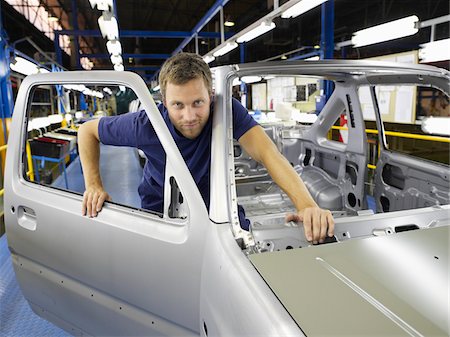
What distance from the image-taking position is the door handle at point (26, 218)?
185cm

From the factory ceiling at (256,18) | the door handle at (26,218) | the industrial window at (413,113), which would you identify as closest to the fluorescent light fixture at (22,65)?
the door handle at (26,218)

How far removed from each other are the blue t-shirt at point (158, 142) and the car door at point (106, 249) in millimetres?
226

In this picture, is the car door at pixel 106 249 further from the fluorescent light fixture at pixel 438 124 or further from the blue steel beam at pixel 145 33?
the blue steel beam at pixel 145 33

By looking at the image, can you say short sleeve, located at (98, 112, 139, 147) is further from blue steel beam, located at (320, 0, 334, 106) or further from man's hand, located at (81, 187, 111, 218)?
blue steel beam, located at (320, 0, 334, 106)

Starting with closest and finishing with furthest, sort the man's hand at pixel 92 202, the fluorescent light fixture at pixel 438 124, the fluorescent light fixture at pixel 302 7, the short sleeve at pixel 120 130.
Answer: the man's hand at pixel 92 202 → the short sleeve at pixel 120 130 → the fluorescent light fixture at pixel 438 124 → the fluorescent light fixture at pixel 302 7

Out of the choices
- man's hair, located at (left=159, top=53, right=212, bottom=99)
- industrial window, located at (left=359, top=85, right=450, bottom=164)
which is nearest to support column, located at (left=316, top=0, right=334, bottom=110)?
industrial window, located at (left=359, top=85, right=450, bottom=164)

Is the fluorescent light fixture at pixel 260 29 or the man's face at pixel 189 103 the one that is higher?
the fluorescent light fixture at pixel 260 29

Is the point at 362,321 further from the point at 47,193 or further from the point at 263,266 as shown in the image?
the point at 47,193

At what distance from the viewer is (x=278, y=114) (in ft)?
20.2

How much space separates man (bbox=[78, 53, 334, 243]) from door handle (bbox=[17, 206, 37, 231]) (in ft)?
1.29

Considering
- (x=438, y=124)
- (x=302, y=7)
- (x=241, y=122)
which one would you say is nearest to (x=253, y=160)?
(x=302, y=7)

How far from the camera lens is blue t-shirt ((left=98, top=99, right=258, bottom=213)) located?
167cm

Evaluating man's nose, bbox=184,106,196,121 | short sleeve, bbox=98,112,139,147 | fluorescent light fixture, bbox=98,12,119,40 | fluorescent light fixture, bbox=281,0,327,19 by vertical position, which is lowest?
short sleeve, bbox=98,112,139,147

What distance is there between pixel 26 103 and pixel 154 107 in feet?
3.14
